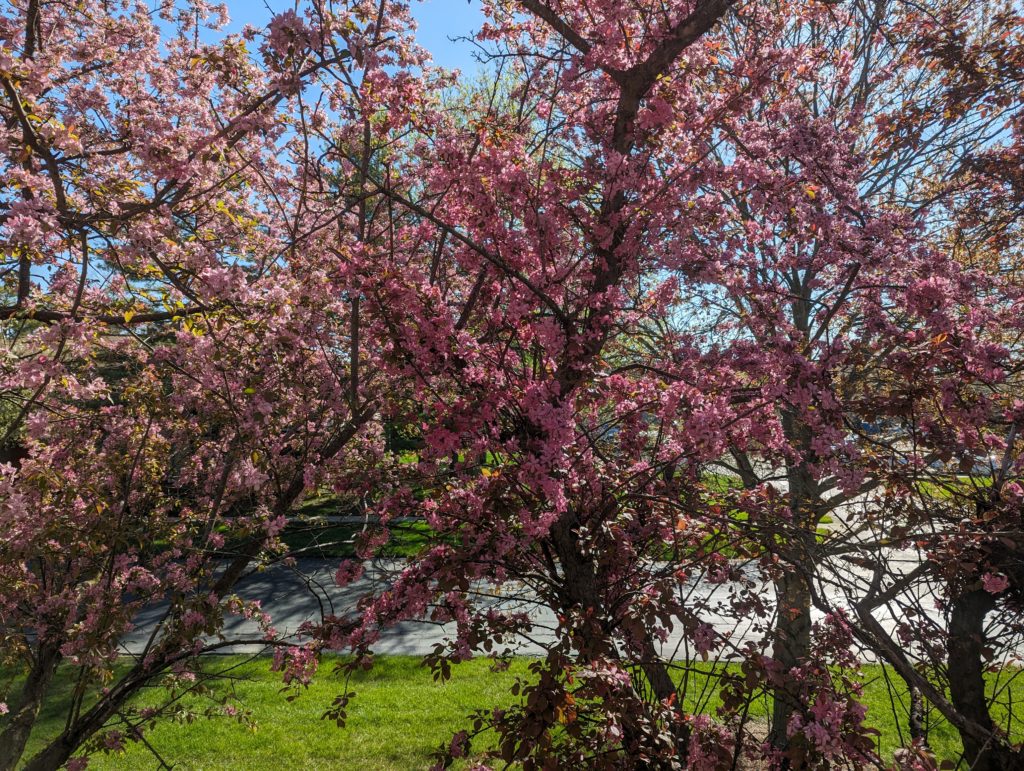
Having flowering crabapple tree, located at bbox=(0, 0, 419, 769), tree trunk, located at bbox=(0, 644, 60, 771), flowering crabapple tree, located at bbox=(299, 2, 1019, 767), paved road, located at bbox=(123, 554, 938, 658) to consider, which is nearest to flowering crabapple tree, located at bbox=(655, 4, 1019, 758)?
flowering crabapple tree, located at bbox=(299, 2, 1019, 767)

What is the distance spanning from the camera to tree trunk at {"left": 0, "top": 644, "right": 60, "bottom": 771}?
412cm

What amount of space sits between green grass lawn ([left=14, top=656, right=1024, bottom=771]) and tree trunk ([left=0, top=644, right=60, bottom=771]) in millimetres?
1271

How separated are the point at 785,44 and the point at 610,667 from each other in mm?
6476

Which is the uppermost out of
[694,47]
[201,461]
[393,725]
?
[694,47]

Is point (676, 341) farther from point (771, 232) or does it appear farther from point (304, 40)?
point (304, 40)

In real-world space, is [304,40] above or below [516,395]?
above

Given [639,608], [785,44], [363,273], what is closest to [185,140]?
[363,273]

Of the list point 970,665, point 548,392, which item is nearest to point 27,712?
point 548,392

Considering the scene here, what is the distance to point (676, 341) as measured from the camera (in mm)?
5039

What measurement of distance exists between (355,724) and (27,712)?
3.37m

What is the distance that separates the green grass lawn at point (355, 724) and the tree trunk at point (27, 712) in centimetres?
127

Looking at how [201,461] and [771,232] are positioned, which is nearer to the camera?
[771,232]

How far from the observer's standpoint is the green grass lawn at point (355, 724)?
6203 millimetres

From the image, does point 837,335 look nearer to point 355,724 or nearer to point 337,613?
point 355,724
